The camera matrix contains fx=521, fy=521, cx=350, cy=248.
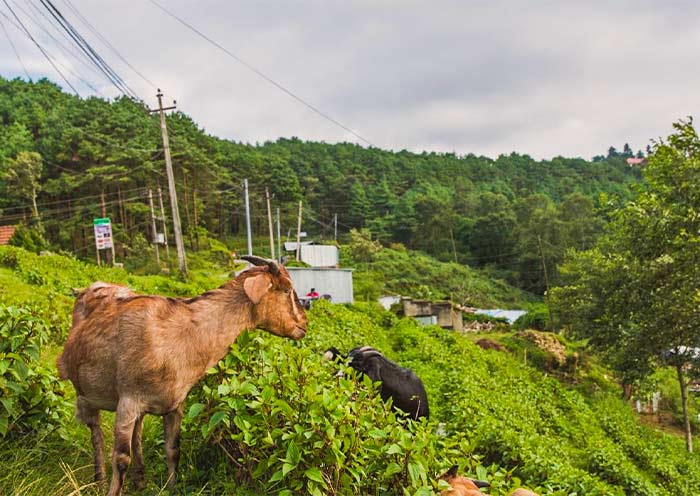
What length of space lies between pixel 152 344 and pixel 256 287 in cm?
62

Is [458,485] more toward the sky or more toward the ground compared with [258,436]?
more toward the ground

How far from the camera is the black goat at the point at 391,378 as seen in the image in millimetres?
6277

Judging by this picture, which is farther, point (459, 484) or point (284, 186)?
point (284, 186)

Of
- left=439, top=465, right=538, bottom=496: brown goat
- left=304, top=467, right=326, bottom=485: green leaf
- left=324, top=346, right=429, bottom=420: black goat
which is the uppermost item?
left=304, top=467, right=326, bottom=485: green leaf

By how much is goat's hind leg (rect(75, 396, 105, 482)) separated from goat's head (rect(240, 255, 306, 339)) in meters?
1.04

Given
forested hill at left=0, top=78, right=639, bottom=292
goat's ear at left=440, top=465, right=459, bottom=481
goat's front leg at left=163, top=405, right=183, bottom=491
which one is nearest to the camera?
goat's ear at left=440, top=465, right=459, bottom=481

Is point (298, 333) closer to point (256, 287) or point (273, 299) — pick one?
point (273, 299)

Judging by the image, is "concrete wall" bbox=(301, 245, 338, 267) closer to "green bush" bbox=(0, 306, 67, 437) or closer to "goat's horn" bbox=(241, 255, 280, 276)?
"green bush" bbox=(0, 306, 67, 437)

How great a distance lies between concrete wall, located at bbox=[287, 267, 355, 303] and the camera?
25.5 m

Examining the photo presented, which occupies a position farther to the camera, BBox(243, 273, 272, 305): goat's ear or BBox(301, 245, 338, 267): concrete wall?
BBox(301, 245, 338, 267): concrete wall

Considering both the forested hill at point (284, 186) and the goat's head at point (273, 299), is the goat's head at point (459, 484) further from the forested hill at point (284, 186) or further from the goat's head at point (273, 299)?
the forested hill at point (284, 186)

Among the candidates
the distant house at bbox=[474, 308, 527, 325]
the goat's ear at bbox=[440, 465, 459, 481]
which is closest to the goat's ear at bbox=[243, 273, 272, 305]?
the goat's ear at bbox=[440, 465, 459, 481]

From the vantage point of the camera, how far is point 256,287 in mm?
2918

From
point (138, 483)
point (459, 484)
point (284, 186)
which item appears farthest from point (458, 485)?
point (284, 186)
